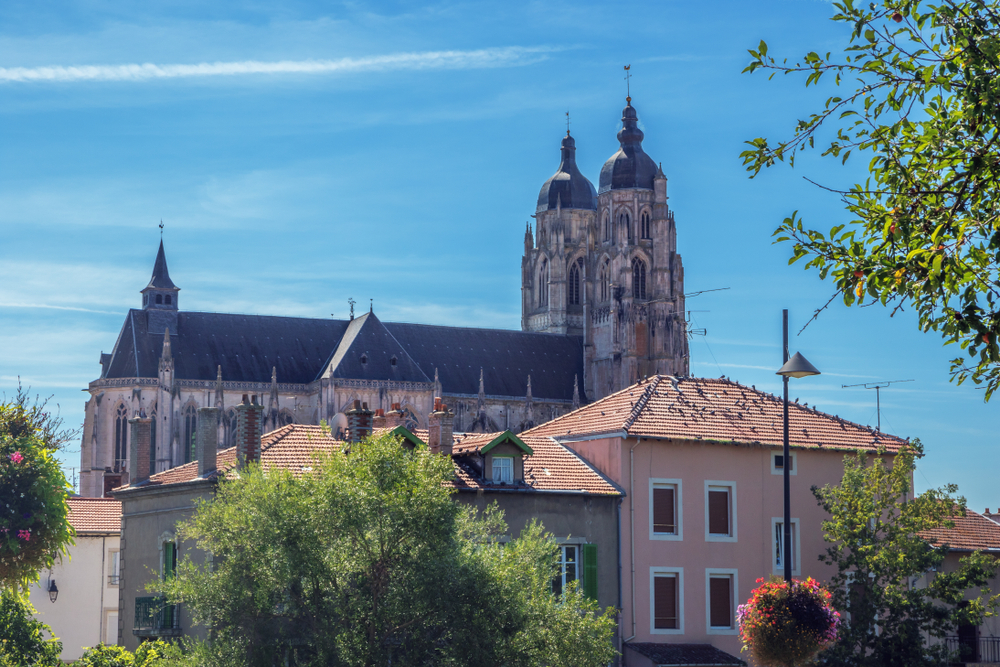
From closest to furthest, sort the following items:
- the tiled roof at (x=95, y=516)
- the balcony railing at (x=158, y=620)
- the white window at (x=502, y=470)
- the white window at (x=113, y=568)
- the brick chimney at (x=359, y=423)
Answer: the brick chimney at (x=359, y=423), the balcony railing at (x=158, y=620), the white window at (x=502, y=470), the tiled roof at (x=95, y=516), the white window at (x=113, y=568)

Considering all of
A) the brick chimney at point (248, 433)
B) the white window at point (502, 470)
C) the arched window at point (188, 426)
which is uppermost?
the arched window at point (188, 426)

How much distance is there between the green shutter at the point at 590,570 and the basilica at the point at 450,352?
44779 millimetres

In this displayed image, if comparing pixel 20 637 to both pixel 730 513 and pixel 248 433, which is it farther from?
pixel 730 513

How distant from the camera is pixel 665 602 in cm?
2933

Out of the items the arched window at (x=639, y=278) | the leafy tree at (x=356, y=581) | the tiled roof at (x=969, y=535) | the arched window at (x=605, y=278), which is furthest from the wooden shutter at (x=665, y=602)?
the arched window at (x=605, y=278)

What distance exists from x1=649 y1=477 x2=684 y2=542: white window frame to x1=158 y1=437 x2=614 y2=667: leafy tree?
9111 millimetres

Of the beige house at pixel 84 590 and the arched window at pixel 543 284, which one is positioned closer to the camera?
the beige house at pixel 84 590

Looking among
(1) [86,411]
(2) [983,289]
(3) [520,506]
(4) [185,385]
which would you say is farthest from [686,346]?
(2) [983,289]

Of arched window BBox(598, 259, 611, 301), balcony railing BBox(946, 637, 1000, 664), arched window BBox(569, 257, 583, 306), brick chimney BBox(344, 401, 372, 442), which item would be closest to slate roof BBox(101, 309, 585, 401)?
arched window BBox(598, 259, 611, 301)

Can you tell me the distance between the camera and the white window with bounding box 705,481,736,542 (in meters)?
30.1

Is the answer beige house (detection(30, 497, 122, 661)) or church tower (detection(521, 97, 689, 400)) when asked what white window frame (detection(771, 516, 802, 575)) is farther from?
church tower (detection(521, 97, 689, 400))

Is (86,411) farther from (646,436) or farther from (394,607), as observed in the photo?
(394,607)

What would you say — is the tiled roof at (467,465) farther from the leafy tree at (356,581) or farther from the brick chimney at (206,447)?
the leafy tree at (356,581)

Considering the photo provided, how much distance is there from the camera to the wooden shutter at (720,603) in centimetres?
2988
